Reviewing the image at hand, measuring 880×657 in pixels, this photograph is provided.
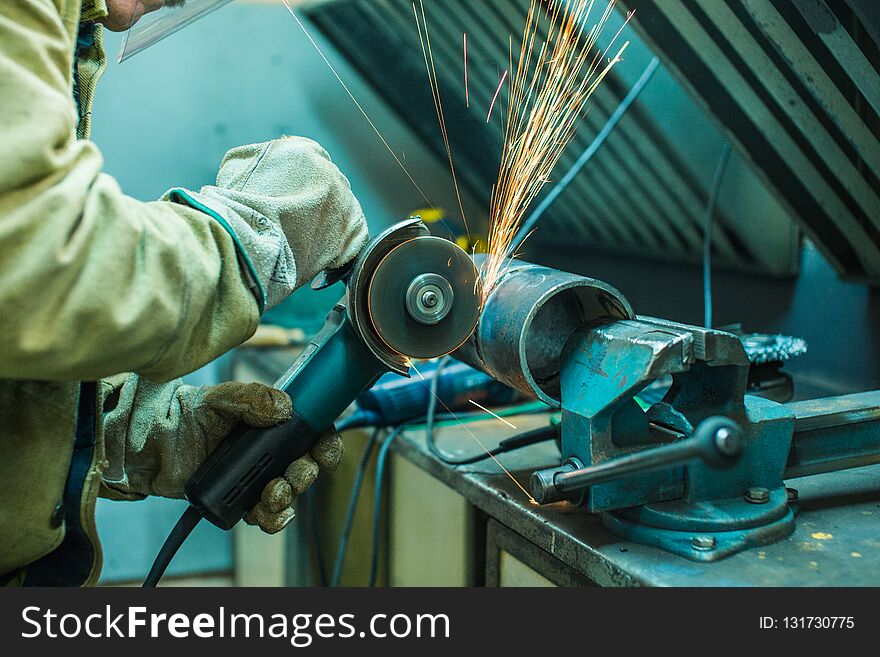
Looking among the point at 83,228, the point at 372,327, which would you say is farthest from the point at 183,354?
the point at 372,327

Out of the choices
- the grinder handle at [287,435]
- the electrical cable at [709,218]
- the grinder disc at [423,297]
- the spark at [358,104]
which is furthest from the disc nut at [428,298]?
the spark at [358,104]

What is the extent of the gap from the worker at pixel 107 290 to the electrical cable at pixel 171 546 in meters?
0.07

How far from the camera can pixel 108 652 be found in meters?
0.86

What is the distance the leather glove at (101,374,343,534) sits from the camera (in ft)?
3.69

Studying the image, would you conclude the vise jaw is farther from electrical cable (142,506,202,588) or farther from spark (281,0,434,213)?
spark (281,0,434,213)

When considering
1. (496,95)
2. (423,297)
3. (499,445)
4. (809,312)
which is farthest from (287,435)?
(496,95)

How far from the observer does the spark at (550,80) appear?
1.50 metres

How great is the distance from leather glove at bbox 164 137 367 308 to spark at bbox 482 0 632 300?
0.38 m

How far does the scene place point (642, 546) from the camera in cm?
98

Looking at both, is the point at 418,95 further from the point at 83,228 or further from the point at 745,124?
the point at 83,228

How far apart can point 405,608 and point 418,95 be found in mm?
1875

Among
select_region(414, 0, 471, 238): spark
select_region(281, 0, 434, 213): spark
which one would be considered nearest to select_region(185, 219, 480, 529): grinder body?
select_region(414, 0, 471, 238): spark

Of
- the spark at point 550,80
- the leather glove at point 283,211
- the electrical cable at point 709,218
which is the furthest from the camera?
the electrical cable at point 709,218

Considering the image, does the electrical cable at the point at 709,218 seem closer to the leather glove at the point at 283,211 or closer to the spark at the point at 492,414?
the spark at the point at 492,414
